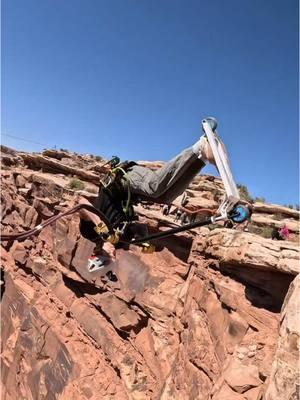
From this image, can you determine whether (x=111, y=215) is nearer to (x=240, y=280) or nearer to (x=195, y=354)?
(x=240, y=280)

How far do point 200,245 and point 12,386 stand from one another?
11.0 m

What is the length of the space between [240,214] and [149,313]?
8042 millimetres

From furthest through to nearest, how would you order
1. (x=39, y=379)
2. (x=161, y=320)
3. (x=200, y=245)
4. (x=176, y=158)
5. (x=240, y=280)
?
(x=39, y=379) → (x=161, y=320) → (x=200, y=245) → (x=240, y=280) → (x=176, y=158)

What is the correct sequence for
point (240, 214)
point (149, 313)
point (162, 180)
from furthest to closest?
point (149, 313) < point (162, 180) < point (240, 214)

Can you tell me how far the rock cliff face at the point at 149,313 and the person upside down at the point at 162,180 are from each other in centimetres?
223

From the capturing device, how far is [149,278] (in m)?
11.5

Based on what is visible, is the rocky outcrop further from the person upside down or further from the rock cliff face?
the person upside down

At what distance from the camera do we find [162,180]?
17.2 ft

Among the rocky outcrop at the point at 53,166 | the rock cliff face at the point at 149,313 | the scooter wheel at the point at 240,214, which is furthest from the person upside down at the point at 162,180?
the rocky outcrop at the point at 53,166

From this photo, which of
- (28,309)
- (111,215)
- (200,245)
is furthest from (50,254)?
(111,215)

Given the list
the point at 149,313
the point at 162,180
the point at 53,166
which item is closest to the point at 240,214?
the point at 162,180

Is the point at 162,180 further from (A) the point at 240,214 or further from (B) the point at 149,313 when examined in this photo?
(B) the point at 149,313

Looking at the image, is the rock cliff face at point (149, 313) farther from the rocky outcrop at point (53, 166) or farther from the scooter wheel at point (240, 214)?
the scooter wheel at point (240, 214)

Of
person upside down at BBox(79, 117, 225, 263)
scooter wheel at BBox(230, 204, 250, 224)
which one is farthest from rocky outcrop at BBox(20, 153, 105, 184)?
scooter wheel at BBox(230, 204, 250, 224)
